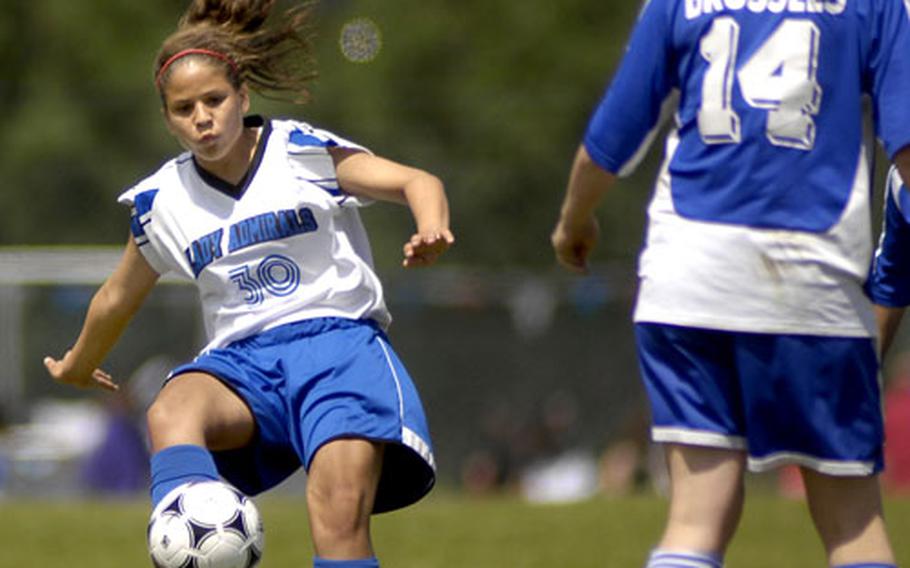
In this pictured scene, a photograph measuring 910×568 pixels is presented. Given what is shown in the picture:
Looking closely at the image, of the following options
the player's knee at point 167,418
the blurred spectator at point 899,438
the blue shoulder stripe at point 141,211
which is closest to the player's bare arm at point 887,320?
the player's knee at point 167,418

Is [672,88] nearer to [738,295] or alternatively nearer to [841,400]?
[738,295]

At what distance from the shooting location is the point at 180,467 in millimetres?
5289

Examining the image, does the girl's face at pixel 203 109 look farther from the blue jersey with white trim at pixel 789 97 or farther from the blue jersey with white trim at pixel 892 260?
the blue jersey with white trim at pixel 892 260

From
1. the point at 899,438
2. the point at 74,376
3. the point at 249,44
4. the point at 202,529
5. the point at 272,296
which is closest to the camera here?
the point at 202,529

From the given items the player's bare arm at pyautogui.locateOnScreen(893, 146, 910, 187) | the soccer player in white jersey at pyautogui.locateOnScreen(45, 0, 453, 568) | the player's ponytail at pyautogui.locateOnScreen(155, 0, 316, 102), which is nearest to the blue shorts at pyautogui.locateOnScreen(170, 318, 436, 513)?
the soccer player in white jersey at pyautogui.locateOnScreen(45, 0, 453, 568)

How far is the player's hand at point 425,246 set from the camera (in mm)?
5219

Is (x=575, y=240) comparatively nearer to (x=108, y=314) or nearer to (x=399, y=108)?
(x=108, y=314)

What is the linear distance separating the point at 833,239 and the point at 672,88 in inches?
19.6

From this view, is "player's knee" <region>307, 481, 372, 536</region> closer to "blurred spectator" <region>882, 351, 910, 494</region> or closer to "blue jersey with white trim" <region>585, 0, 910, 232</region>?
"blue jersey with white trim" <region>585, 0, 910, 232</region>

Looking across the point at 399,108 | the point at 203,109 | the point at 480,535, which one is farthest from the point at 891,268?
the point at 399,108

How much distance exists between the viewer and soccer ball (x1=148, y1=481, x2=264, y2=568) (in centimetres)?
520

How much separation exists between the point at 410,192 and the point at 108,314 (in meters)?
1.02

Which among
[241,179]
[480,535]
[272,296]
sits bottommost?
[480,535]

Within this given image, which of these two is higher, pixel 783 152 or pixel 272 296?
pixel 783 152
